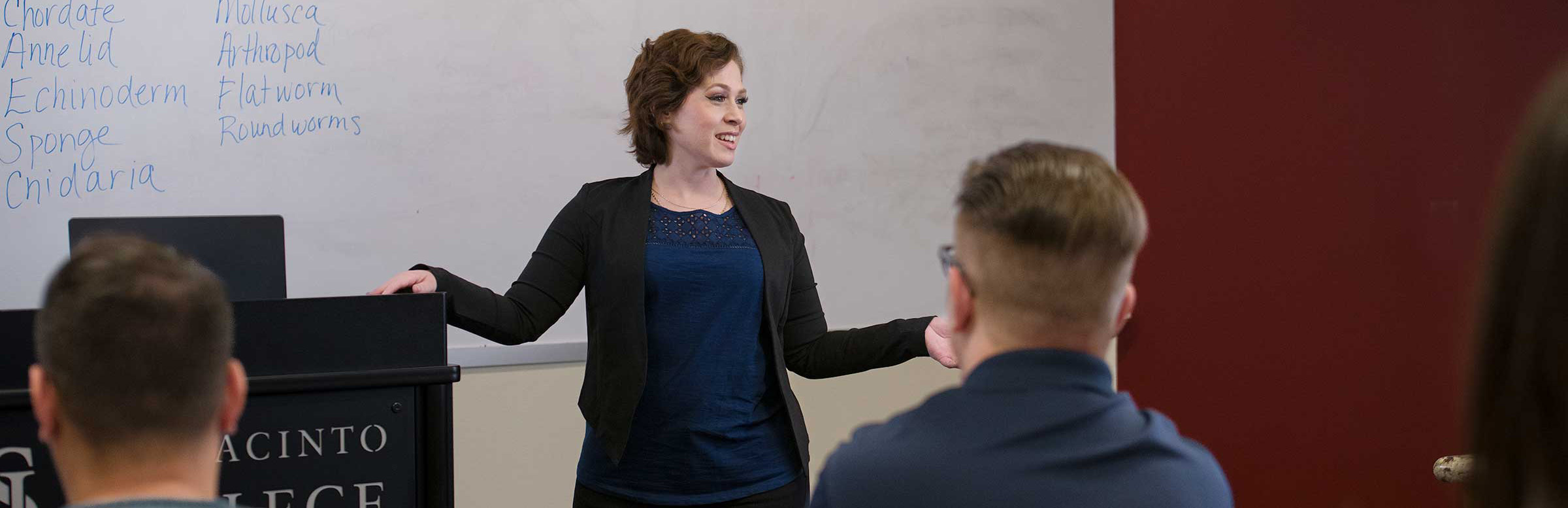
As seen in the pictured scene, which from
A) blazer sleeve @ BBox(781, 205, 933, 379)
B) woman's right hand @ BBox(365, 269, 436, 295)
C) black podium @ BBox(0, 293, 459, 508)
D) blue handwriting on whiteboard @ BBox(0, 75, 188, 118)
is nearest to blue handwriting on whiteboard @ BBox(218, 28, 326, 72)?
blue handwriting on whiteboard @ BBox(0, 75, 188, 118)

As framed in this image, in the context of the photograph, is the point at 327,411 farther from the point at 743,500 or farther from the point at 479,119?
the point at 479,119

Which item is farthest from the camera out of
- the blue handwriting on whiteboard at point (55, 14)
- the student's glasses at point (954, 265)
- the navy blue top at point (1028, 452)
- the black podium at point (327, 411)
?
the blue handwriting on whiteboard at point (55, 14)

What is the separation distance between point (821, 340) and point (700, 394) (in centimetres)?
29

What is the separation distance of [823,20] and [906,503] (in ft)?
8.25

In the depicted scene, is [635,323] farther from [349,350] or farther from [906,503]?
[906,503]

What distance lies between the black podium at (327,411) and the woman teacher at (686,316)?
485 millimetres

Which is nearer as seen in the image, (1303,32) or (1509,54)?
(1509,54)

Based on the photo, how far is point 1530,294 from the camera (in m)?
0.41

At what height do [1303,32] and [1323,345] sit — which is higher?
[1303,32]

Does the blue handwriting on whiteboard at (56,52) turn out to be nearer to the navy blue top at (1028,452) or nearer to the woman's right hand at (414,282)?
the woman's right hand at (414,282)

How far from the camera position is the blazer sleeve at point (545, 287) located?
210cm

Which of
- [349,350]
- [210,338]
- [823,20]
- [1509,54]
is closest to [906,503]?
[210,338]

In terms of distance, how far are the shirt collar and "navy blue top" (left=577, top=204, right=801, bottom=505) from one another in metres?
1.19

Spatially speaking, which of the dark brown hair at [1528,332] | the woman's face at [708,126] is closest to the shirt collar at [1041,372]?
the dark brown hair at [1528,332]
